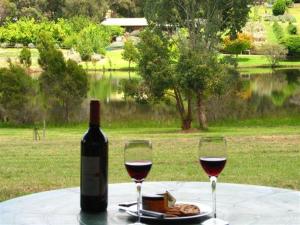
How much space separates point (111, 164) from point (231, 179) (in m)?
2.00

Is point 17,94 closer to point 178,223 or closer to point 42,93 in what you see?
point 42,93

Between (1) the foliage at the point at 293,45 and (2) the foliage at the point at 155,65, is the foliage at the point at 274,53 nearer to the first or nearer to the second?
(1) the foliage at the point at 293,45

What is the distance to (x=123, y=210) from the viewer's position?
2.16 metres

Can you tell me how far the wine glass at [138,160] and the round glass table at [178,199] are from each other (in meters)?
0.13

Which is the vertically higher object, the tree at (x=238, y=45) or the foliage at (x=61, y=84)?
the tree at (x=238, y=45)

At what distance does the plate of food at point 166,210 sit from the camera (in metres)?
2.01

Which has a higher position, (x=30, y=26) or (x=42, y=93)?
(x=30, y=26)

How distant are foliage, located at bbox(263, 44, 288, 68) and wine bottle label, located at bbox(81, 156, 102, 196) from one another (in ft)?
148

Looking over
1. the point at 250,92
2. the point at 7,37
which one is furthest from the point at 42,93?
the point at 7,37

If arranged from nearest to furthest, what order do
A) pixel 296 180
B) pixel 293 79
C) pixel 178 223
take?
pixel 178 223 < pixel 296 180 < pixel 293 79

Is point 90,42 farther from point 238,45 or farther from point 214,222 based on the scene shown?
point 214,222

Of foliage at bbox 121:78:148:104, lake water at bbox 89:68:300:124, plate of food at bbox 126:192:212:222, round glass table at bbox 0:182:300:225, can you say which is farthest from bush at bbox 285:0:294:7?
plate of food at bbox 126:192:212:222

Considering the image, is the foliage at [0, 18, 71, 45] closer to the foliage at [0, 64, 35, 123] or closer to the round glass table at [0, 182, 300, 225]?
the foliage at [0, 64, 35, 123]

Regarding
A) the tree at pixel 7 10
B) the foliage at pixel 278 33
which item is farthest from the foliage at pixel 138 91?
the tree at pixel 7 10
